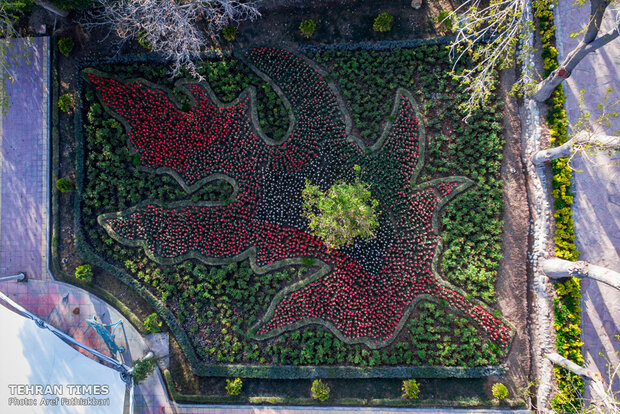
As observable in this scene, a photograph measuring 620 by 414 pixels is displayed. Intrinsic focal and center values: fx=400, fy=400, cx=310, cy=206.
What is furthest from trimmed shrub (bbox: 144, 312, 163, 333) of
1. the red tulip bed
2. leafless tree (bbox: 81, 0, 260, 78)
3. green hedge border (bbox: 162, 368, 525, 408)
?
leafless tree (bbox: 81, 0, 260, 78)

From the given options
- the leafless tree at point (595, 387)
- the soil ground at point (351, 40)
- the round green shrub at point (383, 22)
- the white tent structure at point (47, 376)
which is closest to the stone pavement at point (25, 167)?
the soil ground at point (351, 40)

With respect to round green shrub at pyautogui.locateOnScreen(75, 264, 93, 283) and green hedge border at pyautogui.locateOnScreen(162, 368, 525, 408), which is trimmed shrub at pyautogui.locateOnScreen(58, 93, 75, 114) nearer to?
round green shrub at pyautogui.locateOnScreen(75, 264, 93, 283)

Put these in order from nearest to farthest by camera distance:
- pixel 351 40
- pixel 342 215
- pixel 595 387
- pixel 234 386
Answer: pixel 595 387, pixel 342 215, pixel 234 386, pixel 351 40

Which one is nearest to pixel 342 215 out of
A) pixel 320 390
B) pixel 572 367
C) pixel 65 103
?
pixel 320 390

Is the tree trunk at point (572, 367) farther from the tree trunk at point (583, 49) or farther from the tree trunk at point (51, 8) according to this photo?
the tree trunk at point (51, 8)

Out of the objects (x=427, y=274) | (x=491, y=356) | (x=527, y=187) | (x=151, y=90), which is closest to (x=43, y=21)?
(x=151, y=90)

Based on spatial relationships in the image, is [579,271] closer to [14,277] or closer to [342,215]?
[342,215]
